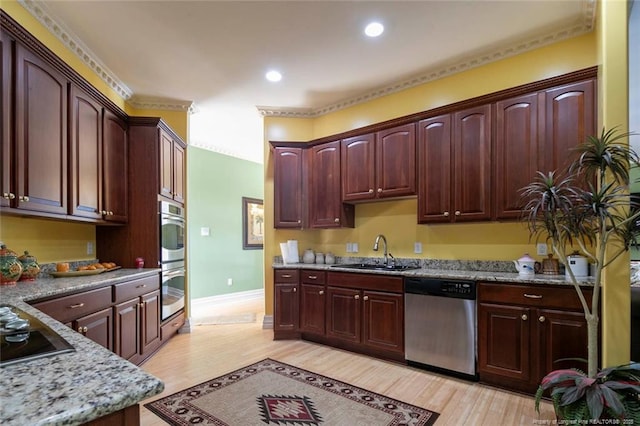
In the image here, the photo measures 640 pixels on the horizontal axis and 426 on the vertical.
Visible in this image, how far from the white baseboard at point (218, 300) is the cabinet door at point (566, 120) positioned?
5.00 metres

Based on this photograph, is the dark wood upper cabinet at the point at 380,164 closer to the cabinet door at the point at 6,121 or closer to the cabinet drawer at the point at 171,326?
the cabinet drawer at the point at 171,326

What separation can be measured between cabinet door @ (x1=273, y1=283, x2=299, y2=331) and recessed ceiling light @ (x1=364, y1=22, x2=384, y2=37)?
2.72 metres

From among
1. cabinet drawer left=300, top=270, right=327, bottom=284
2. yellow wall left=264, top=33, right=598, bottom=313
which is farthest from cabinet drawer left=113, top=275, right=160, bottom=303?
cabinet drawer left=300, top=270, right=327, bottom=284

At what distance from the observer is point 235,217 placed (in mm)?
6496

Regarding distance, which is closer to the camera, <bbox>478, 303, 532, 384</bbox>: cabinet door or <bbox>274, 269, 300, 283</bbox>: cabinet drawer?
<bbox>478, 303, 532, 384</bbox>: cabinet door

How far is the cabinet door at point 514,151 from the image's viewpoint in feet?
9.10

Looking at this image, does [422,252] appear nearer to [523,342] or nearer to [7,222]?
[523,342]

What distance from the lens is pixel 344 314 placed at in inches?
140

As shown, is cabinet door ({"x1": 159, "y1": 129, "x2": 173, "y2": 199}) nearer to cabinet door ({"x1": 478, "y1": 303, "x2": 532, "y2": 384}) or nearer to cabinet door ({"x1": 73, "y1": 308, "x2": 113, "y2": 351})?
cabinet door ({"x1": 73, "y1": 308, "x2": 113, "y2": 351})

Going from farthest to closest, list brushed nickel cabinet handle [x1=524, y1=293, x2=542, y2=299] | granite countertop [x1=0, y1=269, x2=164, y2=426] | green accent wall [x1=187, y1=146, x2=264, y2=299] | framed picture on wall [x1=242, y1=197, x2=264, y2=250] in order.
Result: framed picture on wall [x1=242, y1=197, x2=264, y2=250] < green accent wall [x1=187, y1=146, x2=264, y2=299] < brushed nickel cabinet handle [x1=524, y1=293, x2=542, y2=299] < granite countertop [x1=0, y1=269, x2=164, y2=426]

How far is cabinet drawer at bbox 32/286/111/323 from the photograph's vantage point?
6.86 ft

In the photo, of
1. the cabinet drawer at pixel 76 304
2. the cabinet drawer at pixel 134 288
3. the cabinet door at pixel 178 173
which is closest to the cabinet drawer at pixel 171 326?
the cabinet drawer at pixel 134 288

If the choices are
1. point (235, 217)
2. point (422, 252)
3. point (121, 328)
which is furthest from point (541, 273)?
point (235, 217)

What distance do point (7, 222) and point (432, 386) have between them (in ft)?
11.6
